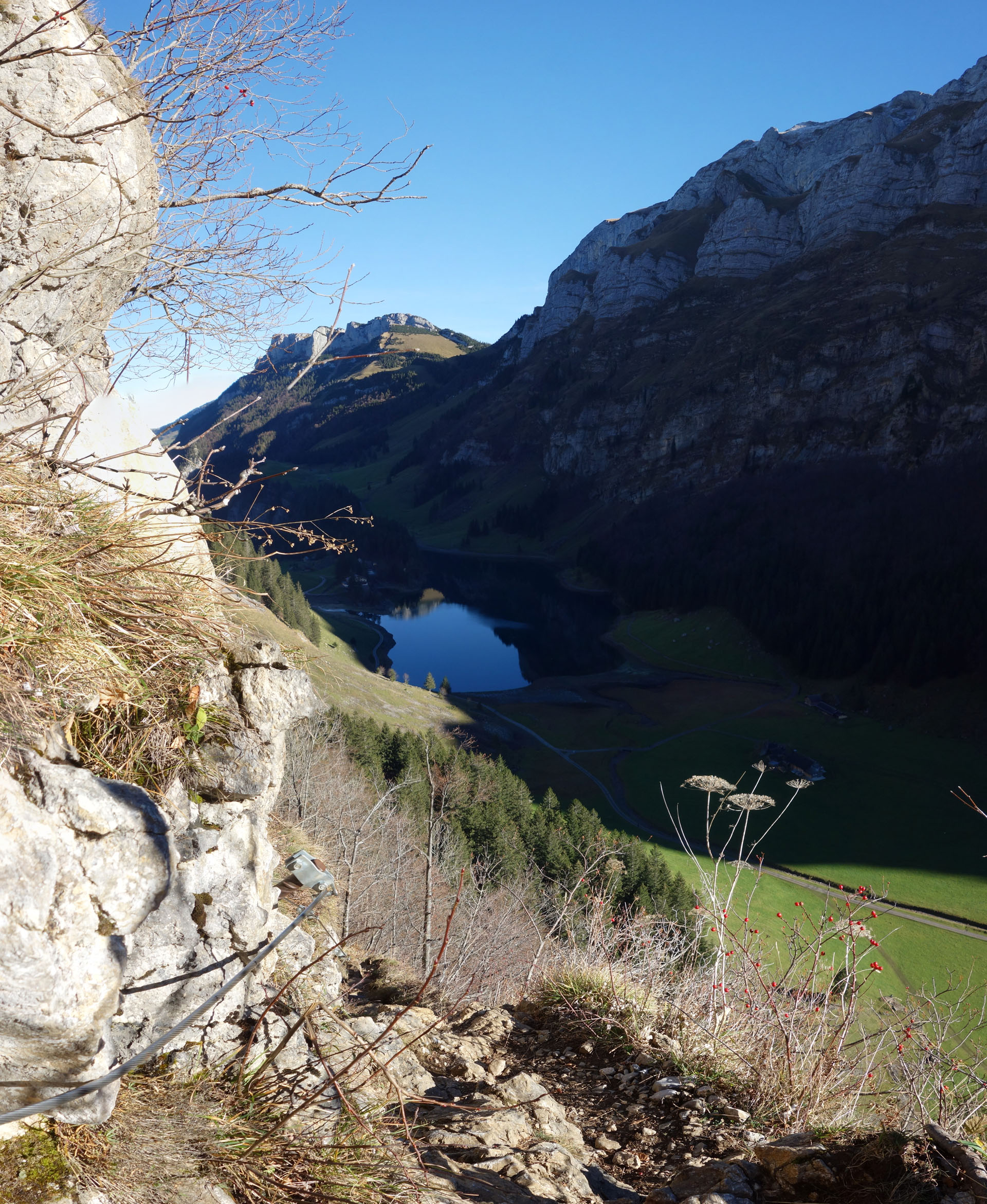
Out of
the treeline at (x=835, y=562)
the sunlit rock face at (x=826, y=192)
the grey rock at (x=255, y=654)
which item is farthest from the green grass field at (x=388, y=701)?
the sunlit rock face at (x=826, y=192)

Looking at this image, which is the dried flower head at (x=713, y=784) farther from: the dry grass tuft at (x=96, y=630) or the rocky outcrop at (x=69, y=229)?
the rocky outcrop at (x=69, y=229)

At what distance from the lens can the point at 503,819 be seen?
3253 cm

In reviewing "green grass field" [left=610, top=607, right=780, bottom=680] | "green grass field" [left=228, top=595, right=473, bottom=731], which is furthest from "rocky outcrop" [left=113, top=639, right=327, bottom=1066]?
"green grass field" [left=610, top=607, right=780, bottom=680]

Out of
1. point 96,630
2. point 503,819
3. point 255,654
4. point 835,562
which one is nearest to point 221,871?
point 255,654

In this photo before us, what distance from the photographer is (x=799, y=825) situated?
4547 cm

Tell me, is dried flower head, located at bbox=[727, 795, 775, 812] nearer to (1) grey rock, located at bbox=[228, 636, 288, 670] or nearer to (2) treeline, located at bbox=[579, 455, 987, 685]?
(1) grey rock, located at bbox=[228, 636, 288, 670]

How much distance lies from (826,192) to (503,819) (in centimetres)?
17864

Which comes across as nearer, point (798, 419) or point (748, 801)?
point (748, 801)

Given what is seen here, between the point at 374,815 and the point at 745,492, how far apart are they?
119 meters

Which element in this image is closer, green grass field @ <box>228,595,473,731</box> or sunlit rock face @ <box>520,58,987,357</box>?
green grass field @ <box>228,595,473,731</box>

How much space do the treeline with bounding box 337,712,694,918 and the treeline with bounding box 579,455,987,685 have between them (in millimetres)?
53603

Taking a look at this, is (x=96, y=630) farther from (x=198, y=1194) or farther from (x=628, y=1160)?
(x=628, y=1160)

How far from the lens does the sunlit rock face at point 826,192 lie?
148 m

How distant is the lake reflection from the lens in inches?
3275
